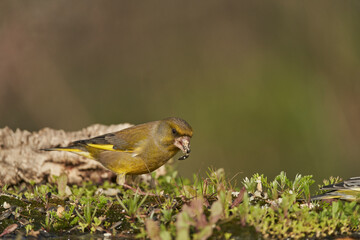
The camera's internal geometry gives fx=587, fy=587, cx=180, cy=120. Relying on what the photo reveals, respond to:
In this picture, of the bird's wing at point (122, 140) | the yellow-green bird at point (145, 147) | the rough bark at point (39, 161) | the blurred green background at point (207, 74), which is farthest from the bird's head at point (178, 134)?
the blurred green background at point (207, 74)

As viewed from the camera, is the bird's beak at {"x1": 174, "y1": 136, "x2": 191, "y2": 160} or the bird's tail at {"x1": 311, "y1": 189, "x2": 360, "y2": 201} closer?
the bird's tail at {"x1": 311, "y1": 189, "x2": 360, "y2": 201}

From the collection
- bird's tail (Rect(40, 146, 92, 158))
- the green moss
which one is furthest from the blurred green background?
the green moss

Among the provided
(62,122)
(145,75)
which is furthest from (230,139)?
(62,122)

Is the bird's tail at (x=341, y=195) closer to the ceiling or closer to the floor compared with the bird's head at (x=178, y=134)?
closer to the floor

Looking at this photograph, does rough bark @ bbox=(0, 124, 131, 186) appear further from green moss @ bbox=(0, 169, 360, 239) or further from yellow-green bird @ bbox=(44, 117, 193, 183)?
green moss @ bbox=(0, 169, 360, 239)

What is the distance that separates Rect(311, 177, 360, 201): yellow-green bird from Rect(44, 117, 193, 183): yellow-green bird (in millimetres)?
2084

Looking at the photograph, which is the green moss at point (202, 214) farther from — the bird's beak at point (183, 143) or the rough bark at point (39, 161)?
the rough bark at point (39, 161)

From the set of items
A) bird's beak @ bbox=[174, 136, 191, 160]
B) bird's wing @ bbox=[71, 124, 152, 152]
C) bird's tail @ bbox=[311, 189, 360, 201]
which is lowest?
bird's tail @ bbox=[311, 189, 360, 201]

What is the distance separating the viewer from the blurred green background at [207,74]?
33.2ft

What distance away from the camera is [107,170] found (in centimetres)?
814

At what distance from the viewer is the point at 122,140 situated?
7.79 m

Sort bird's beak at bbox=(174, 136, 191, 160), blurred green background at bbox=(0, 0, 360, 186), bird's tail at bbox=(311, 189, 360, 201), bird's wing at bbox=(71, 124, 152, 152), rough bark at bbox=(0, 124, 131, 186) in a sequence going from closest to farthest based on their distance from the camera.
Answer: bird's tail at bbox=(311, 189, 360, 201) → bird's beak at bbox=(174, 136, 191, 160) → bird's wing at bbox=(71, 124, 152, 152) → rough bark at bbox=(0, 124, 131, 186) → blurred green background at bbox=(0, 0, 360, 186)

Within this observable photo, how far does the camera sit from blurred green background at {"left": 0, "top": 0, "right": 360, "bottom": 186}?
1011 centimetres

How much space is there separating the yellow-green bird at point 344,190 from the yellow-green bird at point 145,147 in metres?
2.08
